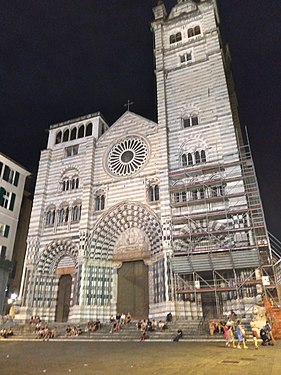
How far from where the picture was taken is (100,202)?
24.1 metres

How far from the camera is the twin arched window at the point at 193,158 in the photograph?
22125 millimetres

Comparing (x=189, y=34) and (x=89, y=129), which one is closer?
(x=189, y=34)

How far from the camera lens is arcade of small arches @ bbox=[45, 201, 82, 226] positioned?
958 inches

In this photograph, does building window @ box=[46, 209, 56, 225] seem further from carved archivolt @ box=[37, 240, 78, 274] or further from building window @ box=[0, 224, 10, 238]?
building window @ box=[0, 224, 10, 238]

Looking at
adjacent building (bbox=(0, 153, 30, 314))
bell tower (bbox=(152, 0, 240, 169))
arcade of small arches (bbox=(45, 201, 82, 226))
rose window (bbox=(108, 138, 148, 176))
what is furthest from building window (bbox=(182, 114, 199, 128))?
adjacent building (bbox=(0, 153, 30, 314))

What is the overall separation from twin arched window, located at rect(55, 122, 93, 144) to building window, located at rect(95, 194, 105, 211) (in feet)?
24.2

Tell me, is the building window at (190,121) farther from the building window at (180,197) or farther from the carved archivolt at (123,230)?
the carved archivolt at (123,230)

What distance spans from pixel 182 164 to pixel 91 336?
13616 millimetres

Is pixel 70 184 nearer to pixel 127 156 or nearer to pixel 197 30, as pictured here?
pixel 127 156

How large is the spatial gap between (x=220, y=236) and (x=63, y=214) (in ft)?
44.4

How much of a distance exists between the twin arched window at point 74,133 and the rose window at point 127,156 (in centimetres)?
453

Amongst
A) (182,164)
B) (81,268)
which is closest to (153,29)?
(182,164)

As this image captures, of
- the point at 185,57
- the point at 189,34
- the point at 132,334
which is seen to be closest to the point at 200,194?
the point at 132,334

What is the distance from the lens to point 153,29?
31.2 metres
